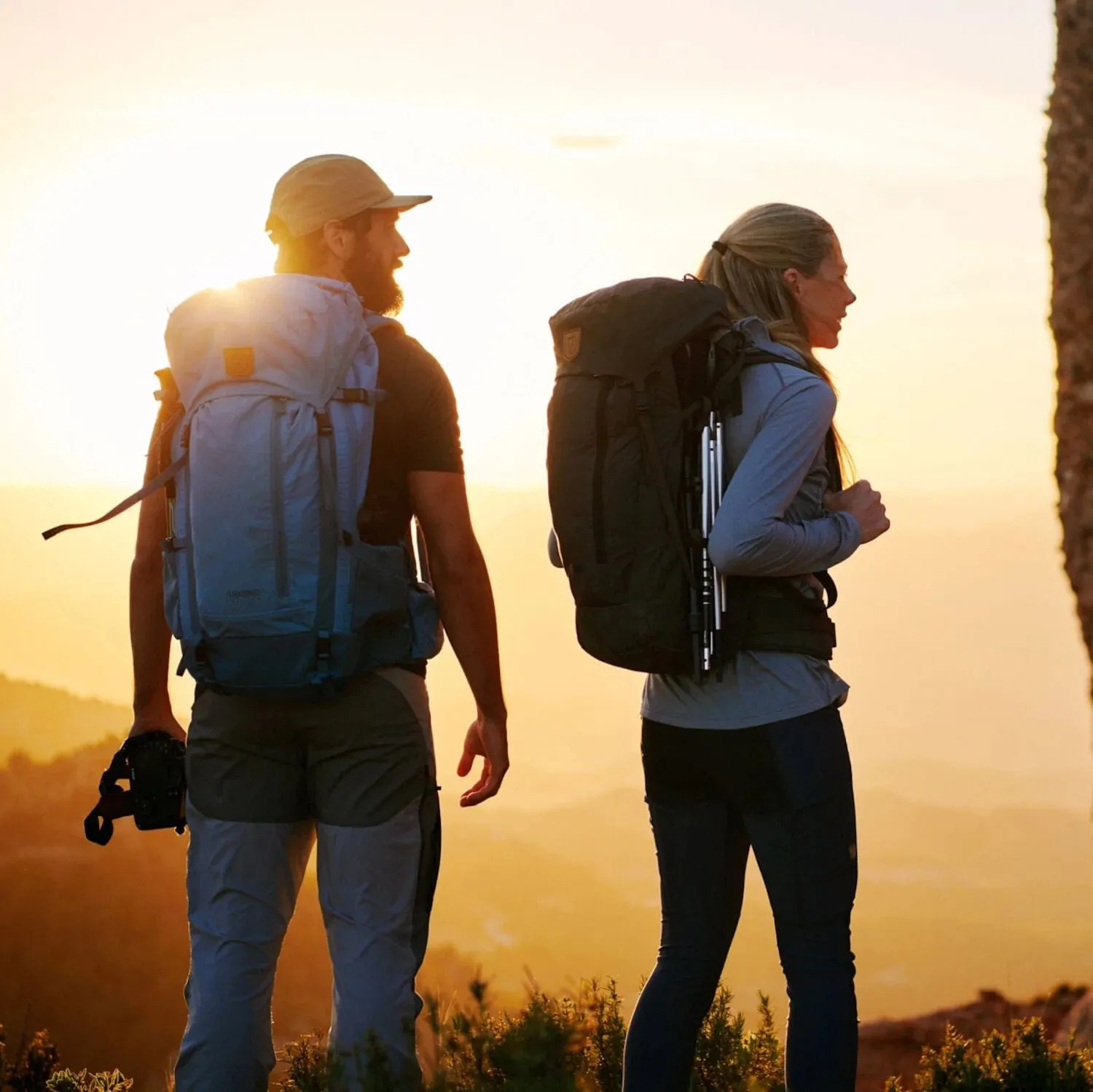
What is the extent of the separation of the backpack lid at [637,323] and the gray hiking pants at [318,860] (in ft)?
2.29

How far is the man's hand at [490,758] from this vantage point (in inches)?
115

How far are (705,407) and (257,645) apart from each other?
3.03 feet

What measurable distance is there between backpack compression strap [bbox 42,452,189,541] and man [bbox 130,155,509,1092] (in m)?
0.37

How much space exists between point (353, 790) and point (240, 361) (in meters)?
0.82

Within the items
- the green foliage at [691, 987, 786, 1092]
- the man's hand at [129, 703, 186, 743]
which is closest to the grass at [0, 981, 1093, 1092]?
the green foliage at [691, 987, 786, 1092]

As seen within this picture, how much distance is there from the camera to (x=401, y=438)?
9.25 ft

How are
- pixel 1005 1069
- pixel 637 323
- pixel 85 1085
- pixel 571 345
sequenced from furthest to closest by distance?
pixel 1005 1069, pixel 85 1085, pixel 571 345, pixel 637 323

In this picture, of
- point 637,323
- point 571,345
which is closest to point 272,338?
point 571,345

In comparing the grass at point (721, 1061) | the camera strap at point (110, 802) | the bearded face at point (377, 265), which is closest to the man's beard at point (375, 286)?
the bearded face at point (377, 265)

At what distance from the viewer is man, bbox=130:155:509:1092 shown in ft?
9.16

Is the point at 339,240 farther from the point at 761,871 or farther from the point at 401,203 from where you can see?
the point at 761,871

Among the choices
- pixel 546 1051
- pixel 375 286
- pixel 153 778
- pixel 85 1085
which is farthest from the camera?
pixel 85 1085

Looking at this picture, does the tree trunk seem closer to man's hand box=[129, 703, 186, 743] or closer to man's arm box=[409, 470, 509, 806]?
man's arm box=[409, 470, 509, 806]

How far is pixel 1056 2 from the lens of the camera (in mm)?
4430
